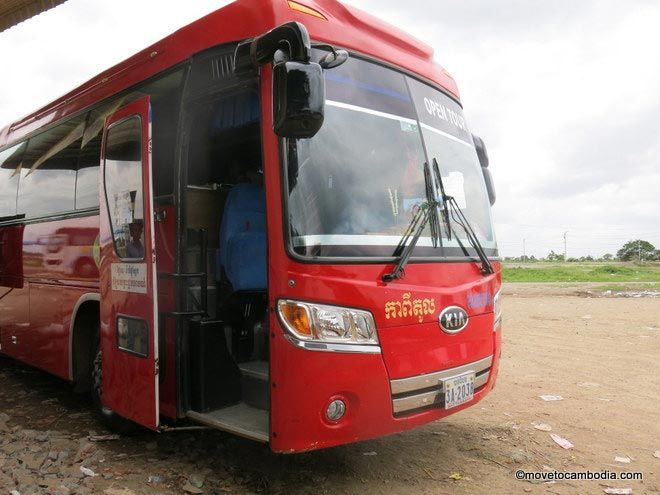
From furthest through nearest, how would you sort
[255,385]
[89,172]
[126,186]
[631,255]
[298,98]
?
[631,255]
[89,172]
[126,186]
[255,385]
[298,98]

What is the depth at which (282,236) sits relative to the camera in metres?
3.19

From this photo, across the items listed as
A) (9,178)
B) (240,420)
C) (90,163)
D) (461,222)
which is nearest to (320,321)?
(240,420)

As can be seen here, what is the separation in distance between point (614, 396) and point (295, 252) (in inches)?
189

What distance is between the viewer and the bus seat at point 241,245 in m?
4.25

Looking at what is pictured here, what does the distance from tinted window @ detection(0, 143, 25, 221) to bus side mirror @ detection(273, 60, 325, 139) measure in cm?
486

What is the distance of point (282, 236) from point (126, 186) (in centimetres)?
163

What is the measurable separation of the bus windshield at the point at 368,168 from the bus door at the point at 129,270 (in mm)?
1180

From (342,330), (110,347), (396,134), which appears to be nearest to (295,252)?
(342,330)

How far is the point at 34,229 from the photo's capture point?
6.00 meters

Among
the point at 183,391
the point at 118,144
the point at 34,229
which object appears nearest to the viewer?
the point at 183,391

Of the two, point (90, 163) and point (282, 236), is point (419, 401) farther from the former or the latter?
point (90, 163)

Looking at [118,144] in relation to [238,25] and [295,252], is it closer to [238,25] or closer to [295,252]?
[238,25]

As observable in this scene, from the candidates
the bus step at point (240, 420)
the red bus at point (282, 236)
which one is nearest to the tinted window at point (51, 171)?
the red bus at point (282, 236)

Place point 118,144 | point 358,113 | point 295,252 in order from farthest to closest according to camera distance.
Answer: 1. point 118,144
2. point 358,113
3. point 295,252
